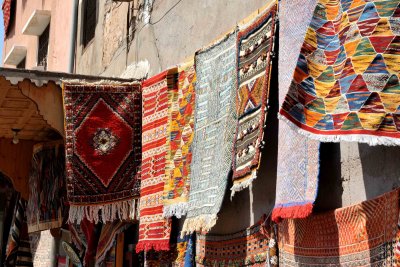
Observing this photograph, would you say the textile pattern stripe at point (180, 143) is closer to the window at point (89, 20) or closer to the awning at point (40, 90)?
the awning at point (40, 90)

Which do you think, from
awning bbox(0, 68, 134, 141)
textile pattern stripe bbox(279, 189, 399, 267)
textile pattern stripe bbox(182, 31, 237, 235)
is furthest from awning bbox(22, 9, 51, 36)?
textile pattern stripe bbox(279, 189, 399, 267)

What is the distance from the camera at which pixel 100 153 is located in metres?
7.22

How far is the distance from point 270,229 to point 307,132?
130cm

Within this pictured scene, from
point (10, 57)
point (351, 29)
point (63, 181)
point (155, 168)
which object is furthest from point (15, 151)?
point (10, 57)

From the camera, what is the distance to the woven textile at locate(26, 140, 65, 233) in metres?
9.11

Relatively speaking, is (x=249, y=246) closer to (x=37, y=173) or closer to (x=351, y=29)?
(x=351, y=29)

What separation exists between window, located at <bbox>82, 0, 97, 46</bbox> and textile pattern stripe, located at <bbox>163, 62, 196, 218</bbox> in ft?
14.4

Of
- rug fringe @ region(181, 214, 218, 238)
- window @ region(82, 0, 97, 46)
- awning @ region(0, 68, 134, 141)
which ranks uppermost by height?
window @ region(82, 0, 97, 46)

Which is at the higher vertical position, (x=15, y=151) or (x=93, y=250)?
(x=15, y=151)

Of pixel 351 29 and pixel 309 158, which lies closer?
pixel 351 29

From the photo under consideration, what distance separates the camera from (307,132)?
3908mm

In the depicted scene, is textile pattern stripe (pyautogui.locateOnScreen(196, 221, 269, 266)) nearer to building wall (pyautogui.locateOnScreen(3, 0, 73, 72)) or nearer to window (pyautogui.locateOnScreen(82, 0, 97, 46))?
window (pyautogui.locateOnScreen(82, 0, 97, 46))

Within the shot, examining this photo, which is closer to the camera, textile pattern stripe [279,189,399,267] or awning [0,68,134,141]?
textile pattern stripe [279,189,399,267]

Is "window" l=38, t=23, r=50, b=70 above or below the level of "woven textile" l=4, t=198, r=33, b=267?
above
